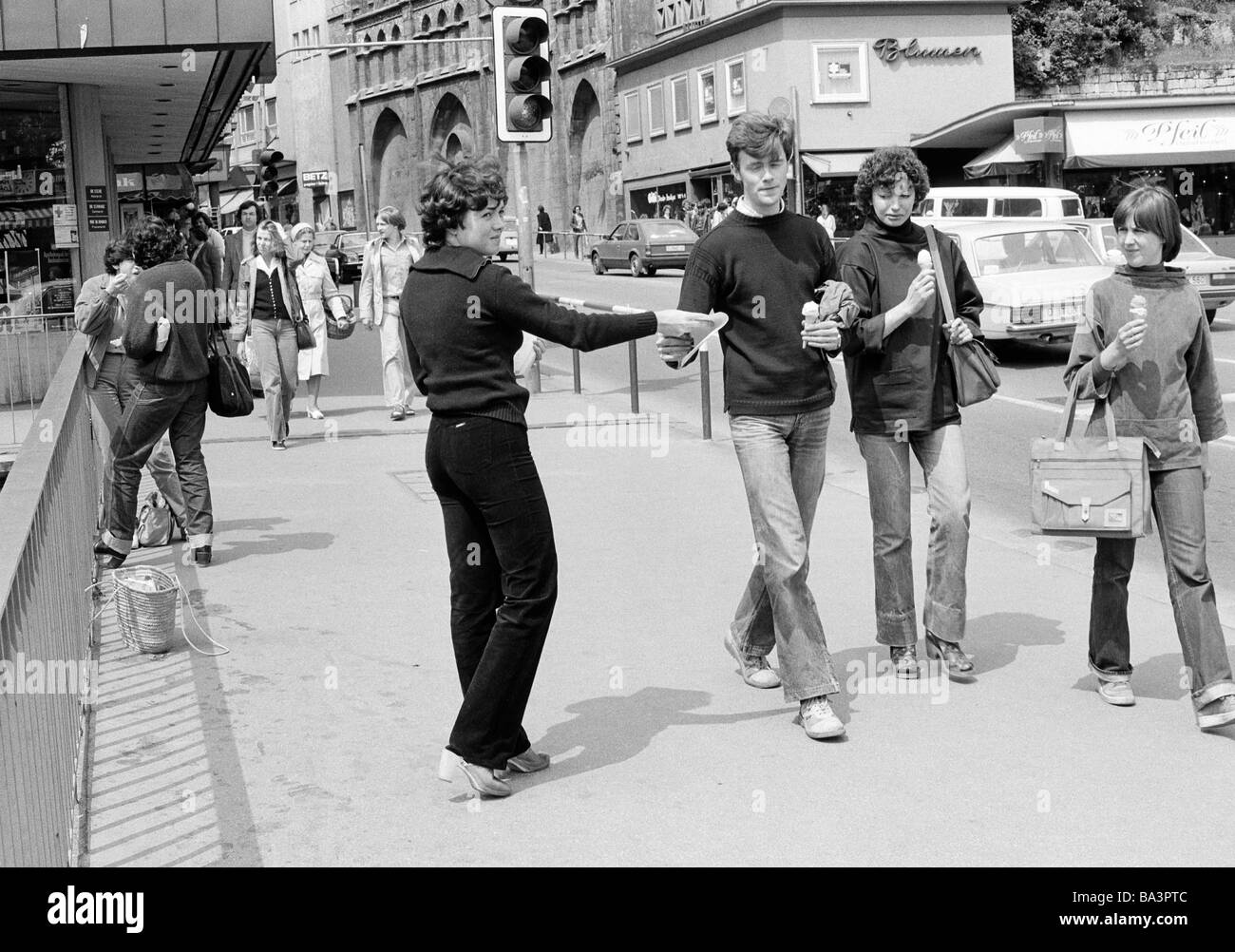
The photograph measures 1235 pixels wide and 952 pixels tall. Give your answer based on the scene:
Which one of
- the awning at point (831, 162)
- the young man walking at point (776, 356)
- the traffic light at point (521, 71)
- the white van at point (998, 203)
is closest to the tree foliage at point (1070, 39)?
the awning at point (831, 162)

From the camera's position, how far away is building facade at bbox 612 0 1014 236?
45.4 meters

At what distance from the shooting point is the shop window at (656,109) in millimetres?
53094

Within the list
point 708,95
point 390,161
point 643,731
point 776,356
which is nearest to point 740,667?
point 643,731

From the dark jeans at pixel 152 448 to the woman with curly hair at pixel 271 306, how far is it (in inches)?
175

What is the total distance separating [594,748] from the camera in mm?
5410

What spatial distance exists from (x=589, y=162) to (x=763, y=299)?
57.2 meters

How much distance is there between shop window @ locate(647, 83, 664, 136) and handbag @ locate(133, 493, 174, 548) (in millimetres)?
45406

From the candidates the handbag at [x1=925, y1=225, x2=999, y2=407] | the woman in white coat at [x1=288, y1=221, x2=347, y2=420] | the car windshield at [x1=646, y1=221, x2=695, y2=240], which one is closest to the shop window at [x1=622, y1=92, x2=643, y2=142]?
the car windshield at [x1=646, y1=221, x2=695, y2=240]

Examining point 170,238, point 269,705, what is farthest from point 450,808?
point 170,238

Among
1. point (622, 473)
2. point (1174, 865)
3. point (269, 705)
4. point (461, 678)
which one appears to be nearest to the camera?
point (1174, 865)

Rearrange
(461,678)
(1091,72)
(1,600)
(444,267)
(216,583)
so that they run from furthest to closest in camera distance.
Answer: (1091,72), (216,583), (461,678), (444,267), (1,600)

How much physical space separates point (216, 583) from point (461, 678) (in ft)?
10.8

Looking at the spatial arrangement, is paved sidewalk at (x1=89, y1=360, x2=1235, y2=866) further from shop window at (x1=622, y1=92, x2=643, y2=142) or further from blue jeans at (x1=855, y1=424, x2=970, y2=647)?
shop window at (x1=622, y1=92, x2=643, y2=142)

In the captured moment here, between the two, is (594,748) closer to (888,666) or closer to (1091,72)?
(888,666)
